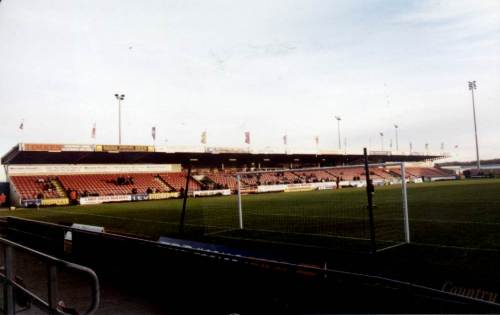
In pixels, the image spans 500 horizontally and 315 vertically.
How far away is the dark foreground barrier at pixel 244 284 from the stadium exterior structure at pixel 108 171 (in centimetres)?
2329

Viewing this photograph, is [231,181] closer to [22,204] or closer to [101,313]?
[22,204]

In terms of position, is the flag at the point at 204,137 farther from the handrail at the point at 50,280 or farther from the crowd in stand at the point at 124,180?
the handrail at the point at 50,280

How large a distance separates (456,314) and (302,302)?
1955mm

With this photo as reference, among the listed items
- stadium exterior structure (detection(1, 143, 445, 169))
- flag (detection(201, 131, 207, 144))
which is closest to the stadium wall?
stadium exterior structure (detection(1, 143, 445, 169))

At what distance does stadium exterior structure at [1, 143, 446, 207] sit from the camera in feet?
118

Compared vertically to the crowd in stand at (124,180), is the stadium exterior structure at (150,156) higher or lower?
higher

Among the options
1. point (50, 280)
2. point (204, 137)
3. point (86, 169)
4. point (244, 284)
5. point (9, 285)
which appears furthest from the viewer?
point (204, 137)

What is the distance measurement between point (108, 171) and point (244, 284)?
139 feet

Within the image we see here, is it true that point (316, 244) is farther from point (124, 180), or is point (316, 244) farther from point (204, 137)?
point (204, 137)

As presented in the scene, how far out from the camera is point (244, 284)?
201 inches

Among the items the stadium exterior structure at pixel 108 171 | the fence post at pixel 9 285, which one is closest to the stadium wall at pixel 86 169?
the stadium exterior structure at pixel 108 171

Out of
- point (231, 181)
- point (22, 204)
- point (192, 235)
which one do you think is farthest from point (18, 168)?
point (192, 235)

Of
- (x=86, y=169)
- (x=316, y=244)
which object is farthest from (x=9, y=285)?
(x=86, y=169)

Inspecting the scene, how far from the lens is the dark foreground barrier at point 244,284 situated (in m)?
3.22
